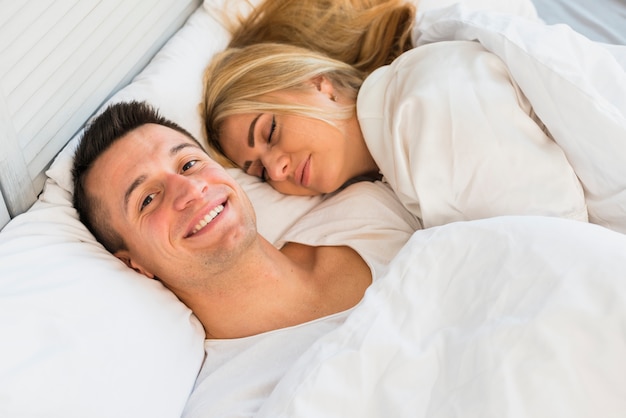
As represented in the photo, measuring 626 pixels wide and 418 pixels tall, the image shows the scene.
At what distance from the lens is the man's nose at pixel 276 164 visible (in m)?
1.43

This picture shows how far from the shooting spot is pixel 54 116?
122 cm

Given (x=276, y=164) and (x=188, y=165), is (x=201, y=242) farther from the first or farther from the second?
(x=276, y=164)

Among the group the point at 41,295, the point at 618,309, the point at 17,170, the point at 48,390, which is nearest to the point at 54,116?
the point at 17,170

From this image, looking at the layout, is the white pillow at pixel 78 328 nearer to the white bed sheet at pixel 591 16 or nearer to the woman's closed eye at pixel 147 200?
the woman's closed eye at pixel 147 200

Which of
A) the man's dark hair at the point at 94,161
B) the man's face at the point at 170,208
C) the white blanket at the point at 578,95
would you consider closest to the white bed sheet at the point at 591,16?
the white blanket at the point at 578,95

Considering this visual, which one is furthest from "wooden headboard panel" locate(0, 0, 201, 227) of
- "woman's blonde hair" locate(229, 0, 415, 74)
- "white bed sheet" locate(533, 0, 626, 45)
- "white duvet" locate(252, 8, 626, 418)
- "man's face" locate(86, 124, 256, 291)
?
"white bed sheet" locate(533, 0, 626, 45)

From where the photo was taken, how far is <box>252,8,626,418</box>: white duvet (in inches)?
32.8

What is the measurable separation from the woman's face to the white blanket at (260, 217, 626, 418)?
423 mm

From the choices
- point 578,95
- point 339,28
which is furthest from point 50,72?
point 578,95

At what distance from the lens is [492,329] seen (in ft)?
2.98

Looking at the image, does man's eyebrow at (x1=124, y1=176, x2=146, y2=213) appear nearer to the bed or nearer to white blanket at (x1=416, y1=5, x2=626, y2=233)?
the bed

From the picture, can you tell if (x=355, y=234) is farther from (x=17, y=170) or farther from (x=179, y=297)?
(x=17, y=170)

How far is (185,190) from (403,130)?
47 cm

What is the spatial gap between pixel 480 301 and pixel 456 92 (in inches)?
19.2
